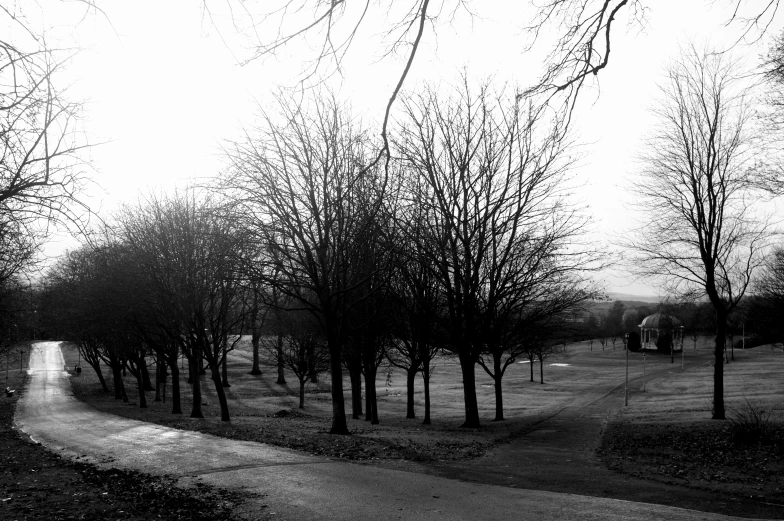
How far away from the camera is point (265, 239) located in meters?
19.6

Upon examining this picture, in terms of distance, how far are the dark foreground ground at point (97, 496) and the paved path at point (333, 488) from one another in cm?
60

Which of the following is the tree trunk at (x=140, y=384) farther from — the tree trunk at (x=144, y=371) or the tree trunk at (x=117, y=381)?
the tree trunk at (x=117, y=381)

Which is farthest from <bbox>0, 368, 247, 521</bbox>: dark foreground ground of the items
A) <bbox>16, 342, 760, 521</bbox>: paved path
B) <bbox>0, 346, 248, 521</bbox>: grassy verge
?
<bbox>16, 342, 760, 521</bbox>: paved path

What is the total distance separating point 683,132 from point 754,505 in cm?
1633

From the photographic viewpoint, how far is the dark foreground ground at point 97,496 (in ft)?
29.1

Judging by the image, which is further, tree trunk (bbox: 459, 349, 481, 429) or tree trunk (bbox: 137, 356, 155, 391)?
tree trunk (bbox: 137, 356, 155, 391)

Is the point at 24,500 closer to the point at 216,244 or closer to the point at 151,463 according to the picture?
the point at 151,463

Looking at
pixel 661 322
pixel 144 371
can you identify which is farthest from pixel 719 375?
pixel 661 322

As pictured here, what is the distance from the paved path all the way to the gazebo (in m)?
95.6

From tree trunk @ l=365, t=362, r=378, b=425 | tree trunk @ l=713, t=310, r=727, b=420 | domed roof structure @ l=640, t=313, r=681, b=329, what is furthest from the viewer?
domed roof structure @ l=640, t=313, r=681, b=329

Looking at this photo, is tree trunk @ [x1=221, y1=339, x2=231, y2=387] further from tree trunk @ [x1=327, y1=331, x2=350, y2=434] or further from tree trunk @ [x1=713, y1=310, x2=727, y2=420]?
tree trunk @ [x1=713, y1=310, x2=727, y2=420]

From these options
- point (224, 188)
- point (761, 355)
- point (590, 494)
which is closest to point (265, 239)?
point (224, 188)

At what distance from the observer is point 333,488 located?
10.5 meters

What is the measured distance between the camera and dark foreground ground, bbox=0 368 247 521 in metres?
8.87
